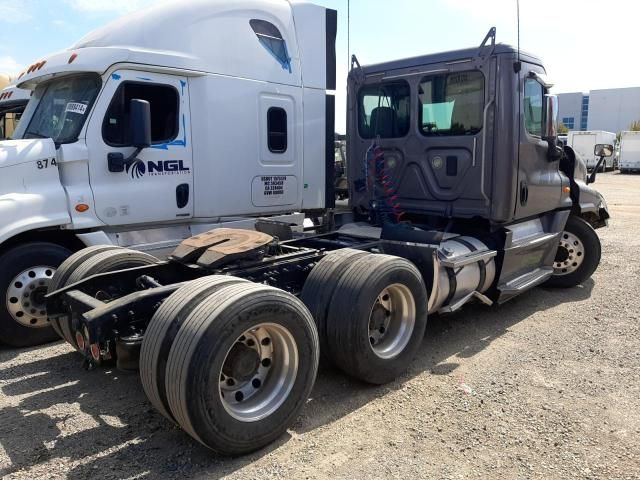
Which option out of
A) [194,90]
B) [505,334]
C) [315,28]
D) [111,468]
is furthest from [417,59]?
[111,468]

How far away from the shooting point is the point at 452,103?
5.68 metres

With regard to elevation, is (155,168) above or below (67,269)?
above

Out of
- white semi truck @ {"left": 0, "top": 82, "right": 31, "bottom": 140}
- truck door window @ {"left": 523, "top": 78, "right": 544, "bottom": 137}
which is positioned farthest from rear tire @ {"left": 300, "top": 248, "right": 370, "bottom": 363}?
white semi truck @ {"left": 0, "top": 82, "right": 31, "bottom": 140}

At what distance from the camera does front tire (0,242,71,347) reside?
16.2 ft

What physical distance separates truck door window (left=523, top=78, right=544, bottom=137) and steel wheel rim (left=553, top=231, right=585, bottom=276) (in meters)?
1.86

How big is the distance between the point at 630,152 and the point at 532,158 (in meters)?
38.7

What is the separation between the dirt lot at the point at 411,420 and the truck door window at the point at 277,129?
3089 millimetres

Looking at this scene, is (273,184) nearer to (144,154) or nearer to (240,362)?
(144,154)

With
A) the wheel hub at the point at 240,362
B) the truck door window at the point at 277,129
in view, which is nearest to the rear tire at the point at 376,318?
the wheel hub at the point at 240,362

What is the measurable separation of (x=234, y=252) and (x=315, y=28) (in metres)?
4.27

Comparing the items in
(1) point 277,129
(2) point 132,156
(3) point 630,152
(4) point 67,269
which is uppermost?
(3) point 630,152

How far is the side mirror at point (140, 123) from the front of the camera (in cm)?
519

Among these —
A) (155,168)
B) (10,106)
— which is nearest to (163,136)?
(155,168)

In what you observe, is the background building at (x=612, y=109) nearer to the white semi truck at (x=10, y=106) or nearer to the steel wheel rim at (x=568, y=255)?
the steel wheel rim at (x=568, y=255)
